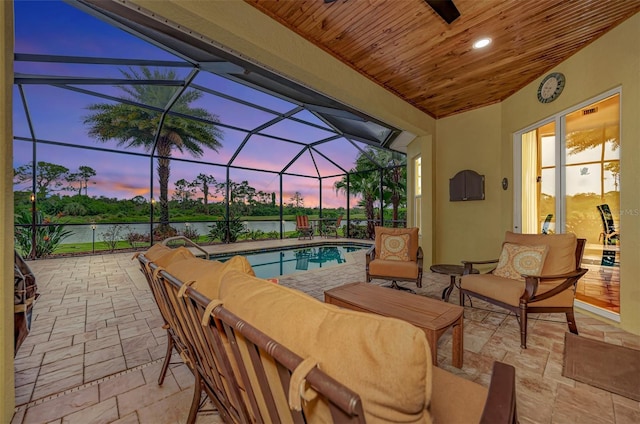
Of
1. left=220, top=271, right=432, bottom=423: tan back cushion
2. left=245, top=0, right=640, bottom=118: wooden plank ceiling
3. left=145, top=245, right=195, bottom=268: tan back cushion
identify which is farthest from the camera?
left=245, top=0, right=640, bottom=118: wooden plank ceiling

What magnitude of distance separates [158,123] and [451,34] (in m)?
8.01

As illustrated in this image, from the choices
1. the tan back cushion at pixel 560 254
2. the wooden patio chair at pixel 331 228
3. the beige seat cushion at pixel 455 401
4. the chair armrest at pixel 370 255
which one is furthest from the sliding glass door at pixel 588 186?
the wooden patio chair at pixel 331 228

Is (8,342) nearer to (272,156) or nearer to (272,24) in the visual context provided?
(272,24)

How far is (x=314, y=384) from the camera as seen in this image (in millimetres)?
508

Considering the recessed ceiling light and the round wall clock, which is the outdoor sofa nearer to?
the recessed ceiling light

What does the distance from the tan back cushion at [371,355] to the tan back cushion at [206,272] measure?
1.57ft

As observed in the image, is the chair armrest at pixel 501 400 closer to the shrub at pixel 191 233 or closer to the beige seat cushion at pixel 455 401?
the beige seat cushion at pixel 455 401

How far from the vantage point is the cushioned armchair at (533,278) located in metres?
2.31

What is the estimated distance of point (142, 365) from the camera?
199cm

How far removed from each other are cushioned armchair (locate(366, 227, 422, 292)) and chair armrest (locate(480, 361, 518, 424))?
2.61 m

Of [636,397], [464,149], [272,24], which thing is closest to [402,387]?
[636,397]

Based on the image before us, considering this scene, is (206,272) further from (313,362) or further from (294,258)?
(294,258)

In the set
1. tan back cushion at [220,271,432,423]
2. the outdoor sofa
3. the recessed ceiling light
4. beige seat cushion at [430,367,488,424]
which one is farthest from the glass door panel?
tan back cushion at [220,271,432,423]

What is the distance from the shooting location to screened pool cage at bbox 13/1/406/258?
4078 mm
